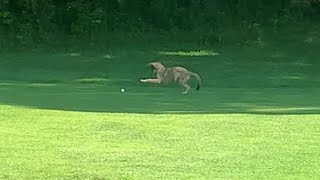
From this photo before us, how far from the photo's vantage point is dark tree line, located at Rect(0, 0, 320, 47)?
28567 millimetres

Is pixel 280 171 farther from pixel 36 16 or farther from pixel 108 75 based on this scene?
pixel 36 16

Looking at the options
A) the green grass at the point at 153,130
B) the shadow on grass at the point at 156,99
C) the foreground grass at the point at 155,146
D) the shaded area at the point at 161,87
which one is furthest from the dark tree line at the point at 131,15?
the foreground grass at the point at 155,146

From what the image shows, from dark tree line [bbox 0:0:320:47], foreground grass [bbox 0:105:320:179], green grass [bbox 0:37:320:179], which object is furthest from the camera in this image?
dark tree line [bbox 0:0:320:47]

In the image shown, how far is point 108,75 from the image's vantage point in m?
22.9

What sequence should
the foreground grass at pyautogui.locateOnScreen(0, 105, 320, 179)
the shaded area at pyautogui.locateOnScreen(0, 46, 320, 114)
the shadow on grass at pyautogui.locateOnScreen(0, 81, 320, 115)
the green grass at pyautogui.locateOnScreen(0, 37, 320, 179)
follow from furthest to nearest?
the shaded area at pyautogui.locateOnScreen(0, 46, 320, 114) < the shadow on grass at pyautogui.locateOnScreen(0, 81, 320, 115) < the green grass at pyautogui.locateOnScreen(0, 37, 320, 179) < the foreground grass at pyautogui.locateOnScreen(0, 105, 320, 179)

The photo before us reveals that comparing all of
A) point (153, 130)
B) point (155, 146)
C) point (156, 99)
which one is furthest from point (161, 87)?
point (155, 146)

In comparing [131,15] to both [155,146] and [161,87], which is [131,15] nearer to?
[161,87]

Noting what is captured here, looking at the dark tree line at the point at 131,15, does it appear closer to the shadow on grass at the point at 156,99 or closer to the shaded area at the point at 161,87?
the shaded area at the point at 161,87

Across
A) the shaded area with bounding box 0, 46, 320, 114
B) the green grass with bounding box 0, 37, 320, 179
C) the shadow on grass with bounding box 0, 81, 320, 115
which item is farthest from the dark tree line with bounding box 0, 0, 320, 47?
the shadow on grass with bounding box 0, 81, 320, 115

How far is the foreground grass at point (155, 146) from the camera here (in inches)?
309

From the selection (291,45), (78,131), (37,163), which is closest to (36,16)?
(291,45)

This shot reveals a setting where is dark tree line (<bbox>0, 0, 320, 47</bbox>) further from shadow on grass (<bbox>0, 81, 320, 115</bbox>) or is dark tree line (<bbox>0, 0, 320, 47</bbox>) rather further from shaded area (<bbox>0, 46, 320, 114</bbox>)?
shadow on grass (<bbox>0, 81, 320, 115</bbox>)

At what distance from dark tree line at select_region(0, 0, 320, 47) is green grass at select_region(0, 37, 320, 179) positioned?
6.72 meters

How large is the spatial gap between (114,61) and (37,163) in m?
17.2
